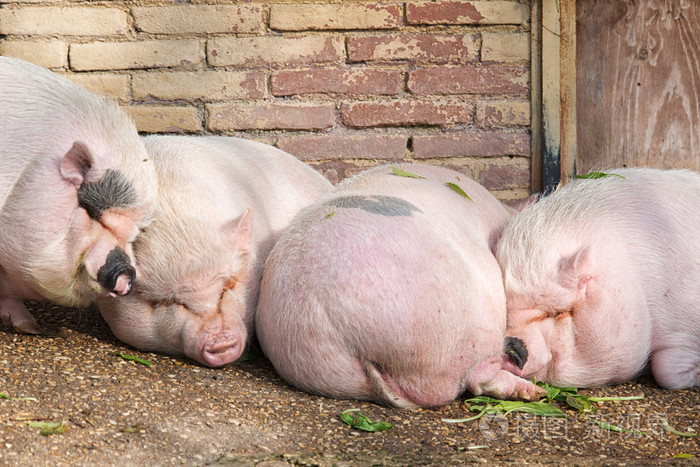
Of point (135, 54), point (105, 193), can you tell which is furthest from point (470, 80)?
point (105, 193)

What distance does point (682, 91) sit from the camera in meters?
4.71

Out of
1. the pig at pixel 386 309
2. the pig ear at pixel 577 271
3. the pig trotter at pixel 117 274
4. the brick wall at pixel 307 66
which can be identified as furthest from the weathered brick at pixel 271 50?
the pig ear at pixel 577 271

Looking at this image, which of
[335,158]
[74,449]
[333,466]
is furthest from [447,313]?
[335,158]

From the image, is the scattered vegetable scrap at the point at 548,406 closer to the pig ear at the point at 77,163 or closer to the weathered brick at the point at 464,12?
the pig ear at the point at 77,163

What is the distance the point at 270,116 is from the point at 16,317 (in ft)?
6.01

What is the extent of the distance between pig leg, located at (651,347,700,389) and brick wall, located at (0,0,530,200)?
5.78 ft

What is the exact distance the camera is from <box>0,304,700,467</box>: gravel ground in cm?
226

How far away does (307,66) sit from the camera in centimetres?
446

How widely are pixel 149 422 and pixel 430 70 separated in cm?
273

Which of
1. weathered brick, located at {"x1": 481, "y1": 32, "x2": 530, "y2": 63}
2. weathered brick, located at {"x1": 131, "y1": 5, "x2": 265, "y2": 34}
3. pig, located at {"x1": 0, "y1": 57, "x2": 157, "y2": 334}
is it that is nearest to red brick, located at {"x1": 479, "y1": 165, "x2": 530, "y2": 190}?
weathered brick, located at {"x1": 481, "y1": 32, "x2": 530, "y2": 63}

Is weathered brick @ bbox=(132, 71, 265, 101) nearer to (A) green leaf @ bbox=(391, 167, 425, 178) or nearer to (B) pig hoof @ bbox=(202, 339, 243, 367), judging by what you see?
(A) green leaf @ bbox=(391, 167, 425, 178)

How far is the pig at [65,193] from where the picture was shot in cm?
274

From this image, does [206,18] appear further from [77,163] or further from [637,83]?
[637,83]

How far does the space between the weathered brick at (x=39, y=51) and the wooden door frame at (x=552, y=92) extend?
103 inches
